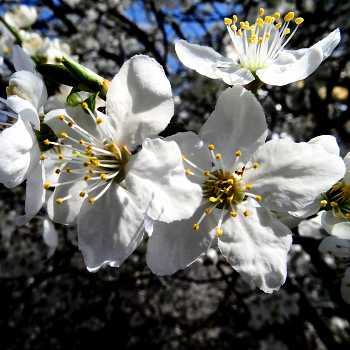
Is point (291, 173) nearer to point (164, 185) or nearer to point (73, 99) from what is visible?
point (164, 185)

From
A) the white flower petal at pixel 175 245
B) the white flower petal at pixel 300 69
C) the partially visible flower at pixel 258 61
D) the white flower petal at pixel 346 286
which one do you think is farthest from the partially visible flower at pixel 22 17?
the white flower petal at pixel 346 286

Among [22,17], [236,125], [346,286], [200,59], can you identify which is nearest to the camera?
[236,125]

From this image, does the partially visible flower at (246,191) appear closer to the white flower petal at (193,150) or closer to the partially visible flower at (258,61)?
the white flower petal at (193,150)

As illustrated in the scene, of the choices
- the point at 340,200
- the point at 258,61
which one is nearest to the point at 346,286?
the point at 340,200

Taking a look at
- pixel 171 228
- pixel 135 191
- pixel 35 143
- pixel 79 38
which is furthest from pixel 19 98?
pixel 79 38

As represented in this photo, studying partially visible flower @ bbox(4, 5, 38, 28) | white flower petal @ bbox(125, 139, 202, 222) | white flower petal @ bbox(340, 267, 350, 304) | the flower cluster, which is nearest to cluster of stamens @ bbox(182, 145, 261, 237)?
the flower cluster
